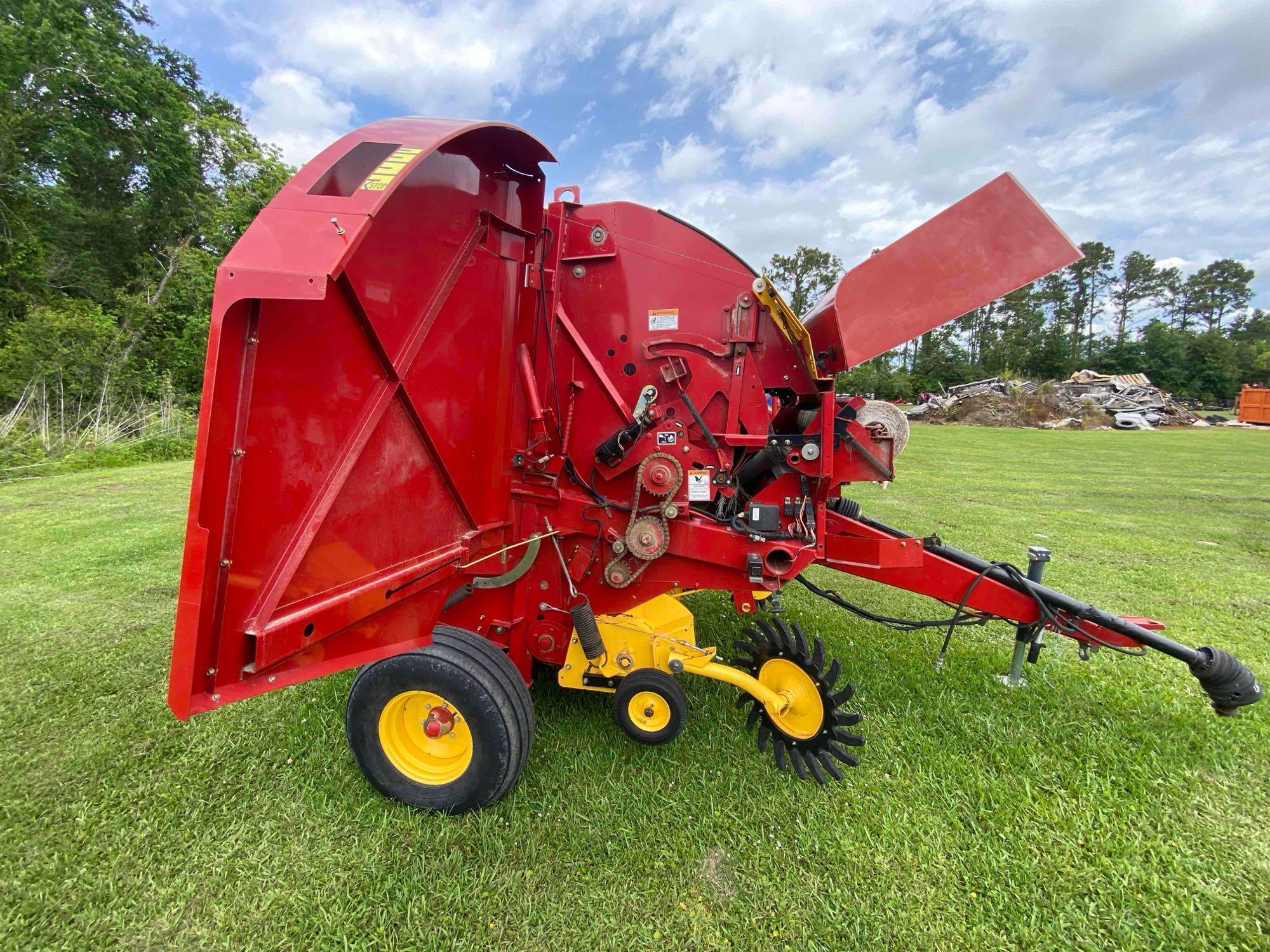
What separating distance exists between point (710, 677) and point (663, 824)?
70cm

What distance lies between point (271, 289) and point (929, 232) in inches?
98.3

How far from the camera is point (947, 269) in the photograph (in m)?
2.37

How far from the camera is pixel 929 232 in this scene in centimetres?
237

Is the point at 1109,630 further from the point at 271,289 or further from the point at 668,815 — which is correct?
the point at 271,289

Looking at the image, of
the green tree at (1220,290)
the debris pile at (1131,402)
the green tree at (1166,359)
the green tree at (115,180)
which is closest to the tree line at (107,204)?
the green tree at (115,180)

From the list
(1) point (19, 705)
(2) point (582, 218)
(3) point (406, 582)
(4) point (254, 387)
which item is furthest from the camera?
(1) point (19, 705)

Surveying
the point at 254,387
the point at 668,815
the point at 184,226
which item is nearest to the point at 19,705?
the point at 254,387

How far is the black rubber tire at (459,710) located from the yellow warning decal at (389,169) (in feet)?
5.73

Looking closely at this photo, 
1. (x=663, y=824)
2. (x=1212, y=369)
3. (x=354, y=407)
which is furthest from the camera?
(x=1212, y=369)

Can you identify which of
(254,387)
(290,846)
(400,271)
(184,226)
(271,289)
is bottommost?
(290,846)

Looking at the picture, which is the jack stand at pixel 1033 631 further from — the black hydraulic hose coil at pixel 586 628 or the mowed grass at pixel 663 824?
the black hydraulic hose coil at pixel 586 628

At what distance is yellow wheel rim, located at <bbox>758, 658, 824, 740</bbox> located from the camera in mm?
2781

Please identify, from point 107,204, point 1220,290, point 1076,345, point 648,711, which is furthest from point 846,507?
point 1220,290

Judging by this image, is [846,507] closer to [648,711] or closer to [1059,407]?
[648,711]
